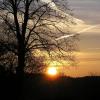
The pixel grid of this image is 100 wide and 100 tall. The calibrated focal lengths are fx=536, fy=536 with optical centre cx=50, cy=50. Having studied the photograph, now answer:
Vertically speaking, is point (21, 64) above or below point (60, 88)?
above

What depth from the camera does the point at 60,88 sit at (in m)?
45.2

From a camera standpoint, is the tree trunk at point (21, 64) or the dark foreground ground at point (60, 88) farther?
the dark foreground ground at point (60, 88)

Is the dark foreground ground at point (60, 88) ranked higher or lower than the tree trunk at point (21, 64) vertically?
lower

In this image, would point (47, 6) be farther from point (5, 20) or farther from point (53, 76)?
point (53, 76)

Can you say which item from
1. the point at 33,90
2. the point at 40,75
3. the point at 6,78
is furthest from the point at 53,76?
the point at 6,78

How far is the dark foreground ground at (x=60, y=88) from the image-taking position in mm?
42562

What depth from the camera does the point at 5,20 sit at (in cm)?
4456

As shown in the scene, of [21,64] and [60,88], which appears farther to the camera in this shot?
[60,88]

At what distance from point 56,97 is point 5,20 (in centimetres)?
776

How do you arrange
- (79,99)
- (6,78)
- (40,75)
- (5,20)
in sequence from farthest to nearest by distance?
(40,75) → (5,20) → (79,99) → (6,78)

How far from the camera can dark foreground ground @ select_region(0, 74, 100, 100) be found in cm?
4256

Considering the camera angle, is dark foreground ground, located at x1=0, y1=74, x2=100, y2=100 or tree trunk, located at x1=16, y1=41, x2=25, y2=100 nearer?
tree trunk, located at x1=16, y1=41, x2=25, y2=100

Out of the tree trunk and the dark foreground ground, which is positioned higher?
the tree trunk

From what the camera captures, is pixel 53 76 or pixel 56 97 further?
pixel 53 76
